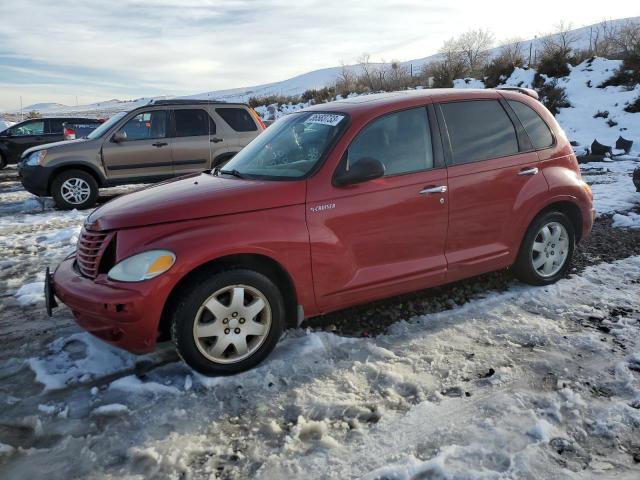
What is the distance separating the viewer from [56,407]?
300cm

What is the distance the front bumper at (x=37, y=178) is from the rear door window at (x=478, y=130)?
732 centimetres

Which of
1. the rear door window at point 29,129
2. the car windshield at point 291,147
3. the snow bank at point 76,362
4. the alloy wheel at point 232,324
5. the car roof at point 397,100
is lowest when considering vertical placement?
the snow bank at point 76,362

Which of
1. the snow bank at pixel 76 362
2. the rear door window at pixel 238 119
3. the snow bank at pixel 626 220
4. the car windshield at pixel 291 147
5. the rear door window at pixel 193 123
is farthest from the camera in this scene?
the rear door window at pixel 238 119

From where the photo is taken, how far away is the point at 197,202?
129 inches

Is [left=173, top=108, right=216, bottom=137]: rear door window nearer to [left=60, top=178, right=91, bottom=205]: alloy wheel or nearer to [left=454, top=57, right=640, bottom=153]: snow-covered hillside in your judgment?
[left=60, top=178, right=91, bottom=205]: alloy wheel

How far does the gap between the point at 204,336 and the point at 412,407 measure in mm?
1328

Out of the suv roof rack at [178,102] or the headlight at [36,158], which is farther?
the suv roof rack at [178,102]

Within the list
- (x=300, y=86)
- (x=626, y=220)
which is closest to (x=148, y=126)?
(x=626, y=220)

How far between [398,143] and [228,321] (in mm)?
1824

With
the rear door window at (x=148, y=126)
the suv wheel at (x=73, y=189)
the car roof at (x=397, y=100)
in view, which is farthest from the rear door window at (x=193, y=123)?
the car roof at (x=397, y=100)

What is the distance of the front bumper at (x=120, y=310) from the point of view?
9.86 feet

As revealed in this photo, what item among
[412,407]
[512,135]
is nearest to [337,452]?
[412,407]

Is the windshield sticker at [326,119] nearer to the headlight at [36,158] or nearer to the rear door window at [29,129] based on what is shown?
the headlight at [36,158]

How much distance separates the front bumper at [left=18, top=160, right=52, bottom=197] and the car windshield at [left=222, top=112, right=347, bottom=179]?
5917 mm
